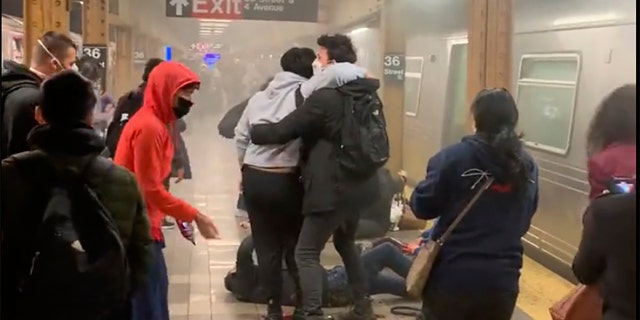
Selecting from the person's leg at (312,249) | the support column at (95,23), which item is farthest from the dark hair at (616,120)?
the support column at (95,23)

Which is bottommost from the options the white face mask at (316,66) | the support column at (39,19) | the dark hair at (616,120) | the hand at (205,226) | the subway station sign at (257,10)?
the hand at (205,226)

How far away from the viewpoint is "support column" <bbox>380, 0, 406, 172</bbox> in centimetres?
770

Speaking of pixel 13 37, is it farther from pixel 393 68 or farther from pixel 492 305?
pixel 492 305

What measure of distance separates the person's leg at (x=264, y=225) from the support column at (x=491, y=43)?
6.01 feet

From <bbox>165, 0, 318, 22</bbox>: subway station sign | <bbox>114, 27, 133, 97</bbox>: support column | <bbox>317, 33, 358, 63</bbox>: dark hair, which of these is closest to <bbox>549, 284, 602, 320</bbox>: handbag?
<bbox>317, 33, 358, 63</bbox>: dark hair

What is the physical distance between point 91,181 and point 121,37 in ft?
34.6

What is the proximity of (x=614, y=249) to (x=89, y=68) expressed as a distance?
553 cm

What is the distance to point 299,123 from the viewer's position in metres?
3.78

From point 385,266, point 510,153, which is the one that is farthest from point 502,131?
point 385,266

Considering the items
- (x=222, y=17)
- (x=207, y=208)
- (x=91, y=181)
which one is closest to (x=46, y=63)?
(x=91, y=181)

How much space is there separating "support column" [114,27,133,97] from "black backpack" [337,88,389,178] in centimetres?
823

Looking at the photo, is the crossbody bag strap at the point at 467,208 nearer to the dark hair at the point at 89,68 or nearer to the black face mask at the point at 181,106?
the black face mask at the point at 181,106

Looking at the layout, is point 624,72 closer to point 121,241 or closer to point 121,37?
point 121,241

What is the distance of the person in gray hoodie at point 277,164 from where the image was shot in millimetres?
3912
